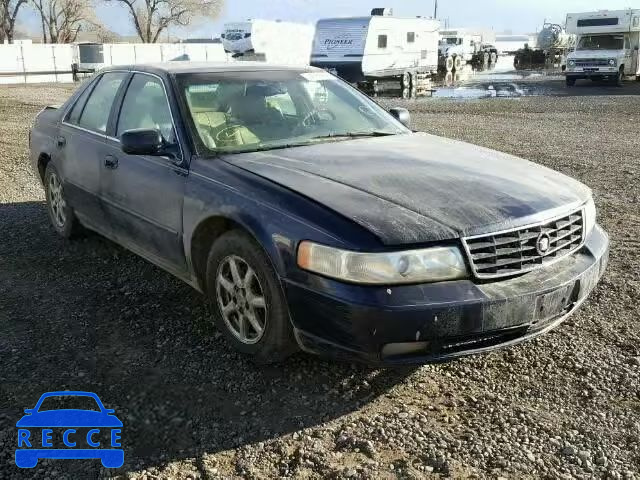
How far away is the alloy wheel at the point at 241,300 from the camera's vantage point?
3268 millimetres

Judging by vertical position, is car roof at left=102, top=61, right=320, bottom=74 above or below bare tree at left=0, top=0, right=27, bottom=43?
below

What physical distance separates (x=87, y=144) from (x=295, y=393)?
266 centimetres

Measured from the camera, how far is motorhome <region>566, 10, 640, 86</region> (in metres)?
26.0

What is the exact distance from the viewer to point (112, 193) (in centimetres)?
438

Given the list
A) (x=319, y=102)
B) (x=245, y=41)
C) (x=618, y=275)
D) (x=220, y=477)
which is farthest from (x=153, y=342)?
(x=245, y=41)

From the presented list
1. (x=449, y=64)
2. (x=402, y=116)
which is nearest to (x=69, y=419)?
(x=402, y=116)

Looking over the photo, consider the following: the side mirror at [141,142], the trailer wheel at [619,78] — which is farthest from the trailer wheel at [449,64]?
the side mirror at [141,142]

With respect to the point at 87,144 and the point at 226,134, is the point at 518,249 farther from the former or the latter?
the point at 87,144

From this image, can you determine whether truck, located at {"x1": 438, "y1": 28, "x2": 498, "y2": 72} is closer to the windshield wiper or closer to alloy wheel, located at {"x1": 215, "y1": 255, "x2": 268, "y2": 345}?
the windshield wiper

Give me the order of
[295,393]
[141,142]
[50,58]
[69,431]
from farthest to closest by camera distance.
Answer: [50,58]
[141,142]
[295,393]
[69,431]

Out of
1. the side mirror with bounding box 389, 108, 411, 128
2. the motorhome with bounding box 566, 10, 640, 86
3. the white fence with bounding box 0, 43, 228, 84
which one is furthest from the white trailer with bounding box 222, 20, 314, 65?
the side mirror with bounding box 389, 108, 411, 128

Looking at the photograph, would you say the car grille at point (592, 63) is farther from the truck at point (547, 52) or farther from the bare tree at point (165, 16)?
the bare tree at point (165, 16)

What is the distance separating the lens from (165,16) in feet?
216

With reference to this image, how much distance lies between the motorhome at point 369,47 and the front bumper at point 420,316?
2021cm
